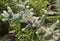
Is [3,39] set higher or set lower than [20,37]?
lower

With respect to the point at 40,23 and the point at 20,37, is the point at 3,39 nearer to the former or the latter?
the point at 20,37

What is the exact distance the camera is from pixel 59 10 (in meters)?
2.04

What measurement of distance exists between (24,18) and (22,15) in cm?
5

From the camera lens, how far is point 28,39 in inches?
243

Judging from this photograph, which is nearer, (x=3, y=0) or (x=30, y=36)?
(x=30, y=36)

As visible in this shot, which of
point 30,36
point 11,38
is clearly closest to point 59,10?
point 30,36

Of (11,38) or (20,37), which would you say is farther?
(11,38)

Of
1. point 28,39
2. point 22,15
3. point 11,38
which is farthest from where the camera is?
point 11,38

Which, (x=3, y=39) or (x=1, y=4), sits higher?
(x=1, y=4)

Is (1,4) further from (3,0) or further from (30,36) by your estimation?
(30,36)

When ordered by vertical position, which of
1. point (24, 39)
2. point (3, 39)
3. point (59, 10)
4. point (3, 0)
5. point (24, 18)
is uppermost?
point (59, 10)

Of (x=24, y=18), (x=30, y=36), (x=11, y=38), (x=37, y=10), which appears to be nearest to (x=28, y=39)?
(x=30, y=36)

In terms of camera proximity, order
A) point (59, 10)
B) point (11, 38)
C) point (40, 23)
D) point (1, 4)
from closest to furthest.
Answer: point (59, 10) → point (40, 23) → point (11, 38) → point (1, 4)

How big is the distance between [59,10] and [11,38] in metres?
5.87
